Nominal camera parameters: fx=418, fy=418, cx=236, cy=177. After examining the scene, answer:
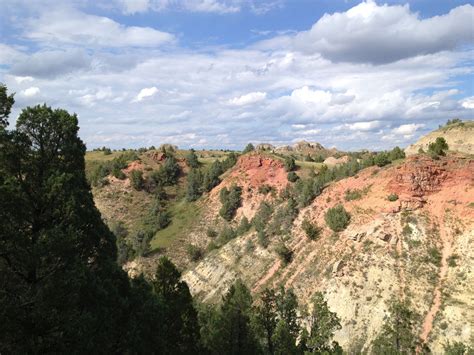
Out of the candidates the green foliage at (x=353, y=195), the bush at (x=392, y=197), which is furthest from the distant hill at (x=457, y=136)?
the bush at (x=392, y=197)

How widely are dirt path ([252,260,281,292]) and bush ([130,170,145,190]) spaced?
5118 cm

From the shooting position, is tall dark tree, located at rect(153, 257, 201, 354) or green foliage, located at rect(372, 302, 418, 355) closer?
tall dark tree, located at rect(153, 257, 201, 354)

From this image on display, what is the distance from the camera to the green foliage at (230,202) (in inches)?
3526

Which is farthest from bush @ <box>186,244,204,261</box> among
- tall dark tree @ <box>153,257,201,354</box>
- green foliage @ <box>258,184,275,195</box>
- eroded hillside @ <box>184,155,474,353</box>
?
tall dark tree @ <box>153,257,201,354</box>

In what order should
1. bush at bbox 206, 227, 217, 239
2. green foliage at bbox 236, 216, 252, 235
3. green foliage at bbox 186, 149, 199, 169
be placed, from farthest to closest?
green foliage at bbox 186, 149, 199, 169 < bush at bbox 206, 227, 217, 239 < green foliage at bbox 236, 216, 252, 235

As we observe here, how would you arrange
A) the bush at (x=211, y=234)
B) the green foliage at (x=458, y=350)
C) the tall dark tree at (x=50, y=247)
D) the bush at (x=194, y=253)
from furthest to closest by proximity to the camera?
the bush at (x=211, y=234)
the bush at (x=194, y=253)
the green foliage at (x=458, y=350)
the tall dark tree at (x=50, y=247)

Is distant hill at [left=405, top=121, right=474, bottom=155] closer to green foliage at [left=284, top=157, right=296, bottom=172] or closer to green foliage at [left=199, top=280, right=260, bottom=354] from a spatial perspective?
green foliage at [left=284, top=157, right=296, bottom=172]

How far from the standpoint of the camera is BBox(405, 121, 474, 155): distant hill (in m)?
100

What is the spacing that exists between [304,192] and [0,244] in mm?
61283

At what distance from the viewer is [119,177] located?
108 m

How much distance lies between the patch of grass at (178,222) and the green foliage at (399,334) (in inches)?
1965

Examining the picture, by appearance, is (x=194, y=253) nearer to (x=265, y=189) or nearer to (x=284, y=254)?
(x=284, y=254)

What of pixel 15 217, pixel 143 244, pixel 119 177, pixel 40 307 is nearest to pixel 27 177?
pixel 15 217

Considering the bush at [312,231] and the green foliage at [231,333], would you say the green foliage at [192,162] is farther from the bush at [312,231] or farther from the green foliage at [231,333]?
the green foliage at [231,333]
